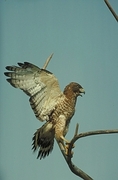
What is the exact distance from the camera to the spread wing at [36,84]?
108 inches

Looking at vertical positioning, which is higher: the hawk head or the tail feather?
the hawk head

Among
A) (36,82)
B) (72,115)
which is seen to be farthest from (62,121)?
(36,82)

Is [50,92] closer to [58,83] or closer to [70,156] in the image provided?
[58,83]

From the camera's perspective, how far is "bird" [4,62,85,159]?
274 centimetres

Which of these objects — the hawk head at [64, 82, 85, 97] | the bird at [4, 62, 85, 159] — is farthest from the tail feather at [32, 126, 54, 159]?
the hawk head at [64, 82, 85, 97]

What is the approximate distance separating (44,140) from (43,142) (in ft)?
0.05

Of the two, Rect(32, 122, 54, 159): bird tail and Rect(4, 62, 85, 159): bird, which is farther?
Rect(32, 122, 54, 159): bird tail

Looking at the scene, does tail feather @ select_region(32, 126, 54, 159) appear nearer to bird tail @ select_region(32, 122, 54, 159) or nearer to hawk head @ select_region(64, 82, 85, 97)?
bird tail @ select_region(32, 122, 54, 159)

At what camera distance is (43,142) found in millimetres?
2924

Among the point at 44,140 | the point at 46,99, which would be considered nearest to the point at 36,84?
the point at 46,99

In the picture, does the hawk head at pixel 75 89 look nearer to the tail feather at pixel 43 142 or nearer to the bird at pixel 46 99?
the bird at pixel 46 99

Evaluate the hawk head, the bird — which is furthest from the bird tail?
the hawk head

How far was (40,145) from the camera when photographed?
9.55ft

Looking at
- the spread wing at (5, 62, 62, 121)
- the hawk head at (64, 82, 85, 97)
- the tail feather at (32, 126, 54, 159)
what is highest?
the spread wing at (5, 62, 62, 121)
